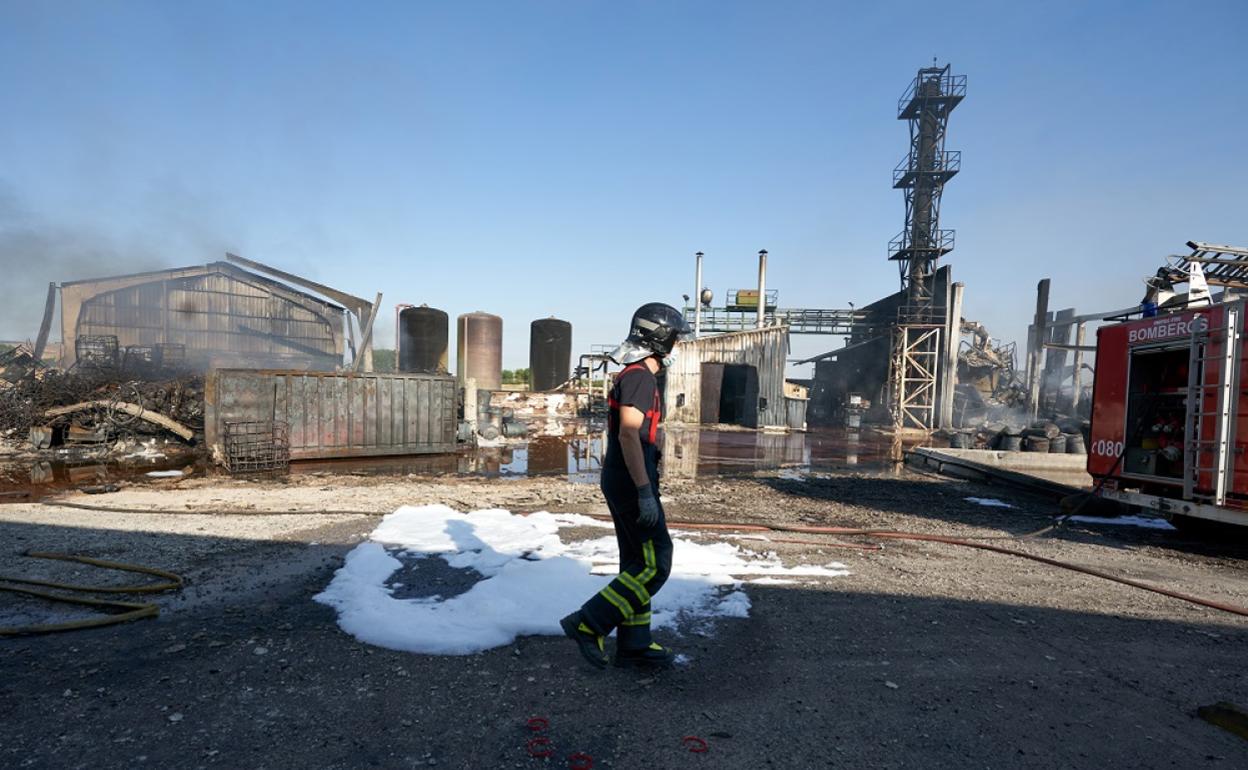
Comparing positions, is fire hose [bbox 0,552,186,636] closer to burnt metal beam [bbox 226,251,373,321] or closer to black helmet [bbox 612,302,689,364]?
black helmet [bbox 612,302,689,364]

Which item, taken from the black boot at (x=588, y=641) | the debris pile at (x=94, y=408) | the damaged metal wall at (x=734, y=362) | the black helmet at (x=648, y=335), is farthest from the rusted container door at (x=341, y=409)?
the black boot at (x=588, y=641)

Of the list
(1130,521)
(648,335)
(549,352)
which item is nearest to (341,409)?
(648,335)

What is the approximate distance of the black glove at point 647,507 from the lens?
308 cm

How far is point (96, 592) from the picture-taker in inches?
159

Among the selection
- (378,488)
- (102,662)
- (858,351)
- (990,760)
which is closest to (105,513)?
(378,488)

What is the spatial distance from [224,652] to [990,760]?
368 cm

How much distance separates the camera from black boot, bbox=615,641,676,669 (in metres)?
3.20

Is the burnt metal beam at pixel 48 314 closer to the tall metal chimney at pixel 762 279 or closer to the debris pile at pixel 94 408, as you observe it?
the debris pile at pixel 94 408

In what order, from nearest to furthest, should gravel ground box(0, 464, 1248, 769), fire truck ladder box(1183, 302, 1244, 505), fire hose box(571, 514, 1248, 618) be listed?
gravel ground box(0, 464, 1248, 769) < fire hose box(571, 514, 1248, 618) < fire truck ladder box(1183, 302, 1244, 505)

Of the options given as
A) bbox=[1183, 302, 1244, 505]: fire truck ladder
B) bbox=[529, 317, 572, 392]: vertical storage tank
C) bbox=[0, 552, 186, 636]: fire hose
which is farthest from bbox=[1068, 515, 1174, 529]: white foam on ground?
bbox=[529, 317, 572, 392]: vertical storage tank

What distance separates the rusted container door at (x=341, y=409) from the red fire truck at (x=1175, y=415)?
40.7ft

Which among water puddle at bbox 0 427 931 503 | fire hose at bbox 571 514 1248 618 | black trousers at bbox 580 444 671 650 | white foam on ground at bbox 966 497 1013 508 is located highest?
black trousers at bbox 580 444 671 650

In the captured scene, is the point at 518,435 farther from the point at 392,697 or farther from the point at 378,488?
the point at 392,697

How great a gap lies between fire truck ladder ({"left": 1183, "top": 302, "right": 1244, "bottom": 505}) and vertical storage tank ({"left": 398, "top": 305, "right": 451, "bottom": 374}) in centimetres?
2663
